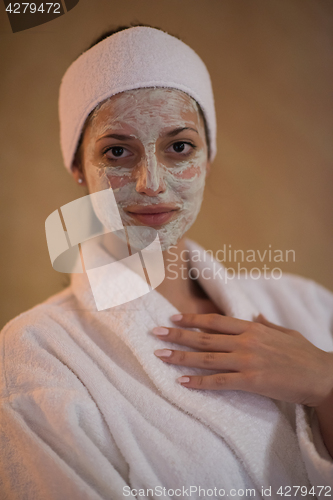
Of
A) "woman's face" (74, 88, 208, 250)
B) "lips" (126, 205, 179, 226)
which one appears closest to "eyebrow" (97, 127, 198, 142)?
"woman's face" (74, 88, 208, 250)

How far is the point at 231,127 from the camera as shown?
0.66 meters

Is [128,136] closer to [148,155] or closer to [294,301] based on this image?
[148,155]

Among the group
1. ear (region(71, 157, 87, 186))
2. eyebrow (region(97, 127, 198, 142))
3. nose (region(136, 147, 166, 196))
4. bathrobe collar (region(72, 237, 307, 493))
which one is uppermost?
eyebrow (region(97, 127, 198, 142))

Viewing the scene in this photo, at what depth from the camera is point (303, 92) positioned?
649 mm

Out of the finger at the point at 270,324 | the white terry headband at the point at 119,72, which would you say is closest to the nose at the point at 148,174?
the white terry headband at the point at 119,72

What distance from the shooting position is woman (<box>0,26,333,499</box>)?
17.6 inches

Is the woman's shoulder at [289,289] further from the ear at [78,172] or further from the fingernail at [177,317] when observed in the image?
the ear at [78,172]

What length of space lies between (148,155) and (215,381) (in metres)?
0.37

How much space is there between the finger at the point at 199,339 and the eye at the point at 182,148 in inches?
11.6

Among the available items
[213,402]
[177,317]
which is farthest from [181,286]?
[213,402]

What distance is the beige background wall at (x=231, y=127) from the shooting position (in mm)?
517

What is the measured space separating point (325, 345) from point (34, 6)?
813mm

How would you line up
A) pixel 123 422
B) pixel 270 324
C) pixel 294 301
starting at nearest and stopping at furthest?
pixel 123 422, pixel 270 324, pixel 294 301

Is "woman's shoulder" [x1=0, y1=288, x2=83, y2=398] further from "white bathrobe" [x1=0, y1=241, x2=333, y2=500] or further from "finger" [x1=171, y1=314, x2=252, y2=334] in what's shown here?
"finger" [x1=171, y1=314, x2=252, y2=334]
